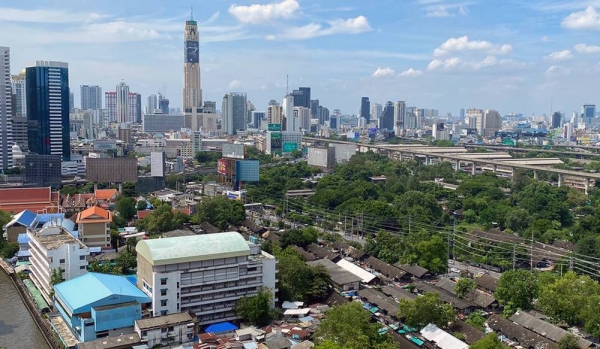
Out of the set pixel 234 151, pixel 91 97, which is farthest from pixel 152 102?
pixel 234 151

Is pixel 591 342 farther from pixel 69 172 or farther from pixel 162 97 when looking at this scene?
pixel 162 97

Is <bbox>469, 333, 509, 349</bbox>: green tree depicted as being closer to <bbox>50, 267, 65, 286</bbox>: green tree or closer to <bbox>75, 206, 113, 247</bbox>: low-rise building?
<bbox>50, 267, 65, 286</bbox>: green tree

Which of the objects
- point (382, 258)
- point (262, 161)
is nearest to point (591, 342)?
point (382, 258)

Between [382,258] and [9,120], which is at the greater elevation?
[9,120]

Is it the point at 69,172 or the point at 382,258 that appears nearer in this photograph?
the point at 382,258

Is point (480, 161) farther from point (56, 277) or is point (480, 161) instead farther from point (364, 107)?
point (364, 107)

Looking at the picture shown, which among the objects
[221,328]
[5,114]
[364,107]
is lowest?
[221,328]
